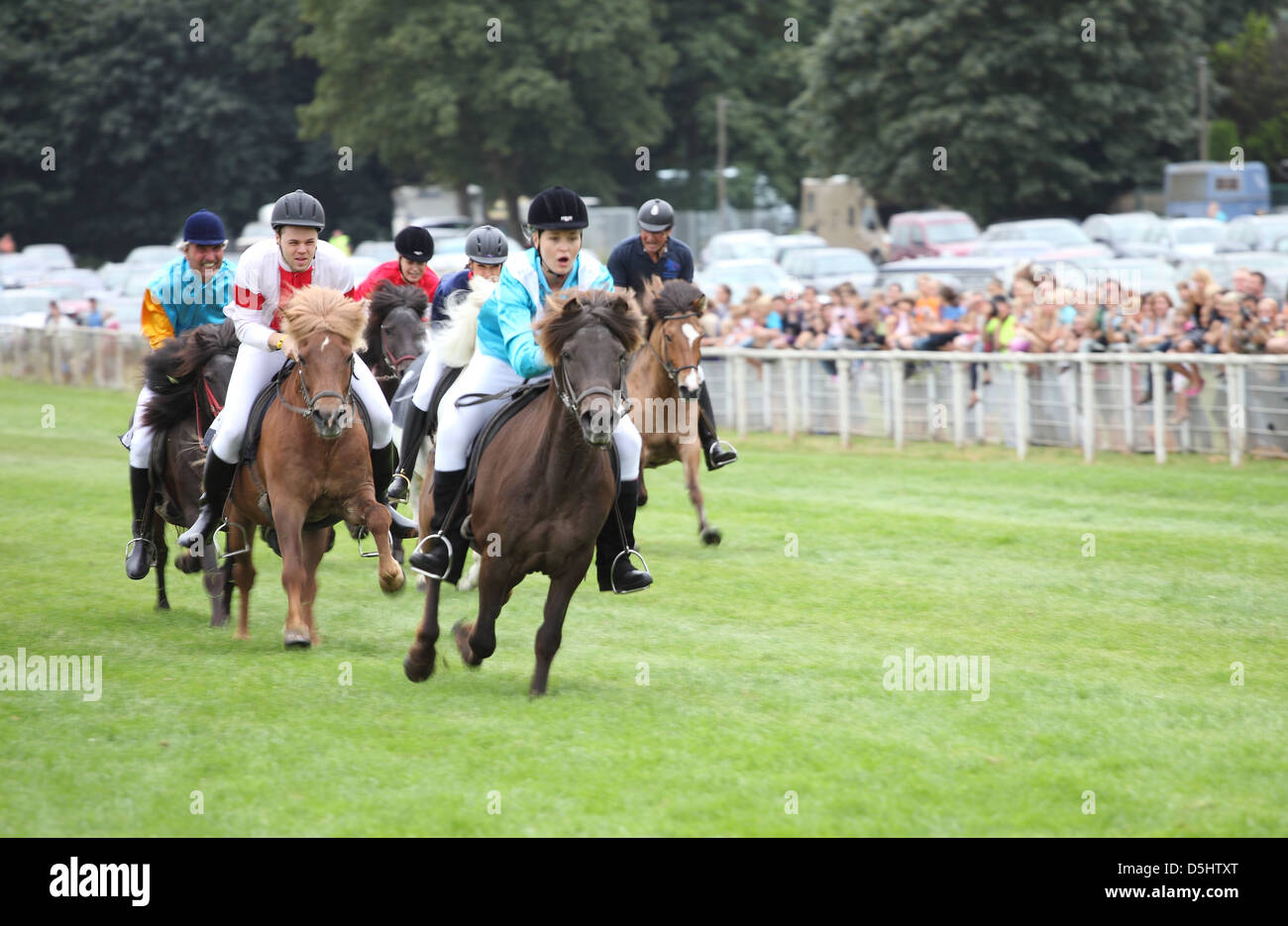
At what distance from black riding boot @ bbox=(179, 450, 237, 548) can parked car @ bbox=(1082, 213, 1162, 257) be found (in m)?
33.7

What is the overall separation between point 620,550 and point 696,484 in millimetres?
5696

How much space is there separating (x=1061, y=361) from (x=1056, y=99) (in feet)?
92.3

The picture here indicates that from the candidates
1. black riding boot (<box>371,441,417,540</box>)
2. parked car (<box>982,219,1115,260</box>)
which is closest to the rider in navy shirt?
black riding boot (<box>371,441,417,540</box>)

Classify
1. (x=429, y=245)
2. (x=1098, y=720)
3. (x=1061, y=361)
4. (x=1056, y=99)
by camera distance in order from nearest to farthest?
(x=1098, y=720) → (x=429, y=245) → (x=1061, y=361) → (x=1056, y=99)

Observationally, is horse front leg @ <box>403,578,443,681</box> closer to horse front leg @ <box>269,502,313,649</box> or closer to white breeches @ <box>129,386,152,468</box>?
horse front leg @ <box>269,502,313,649</box>

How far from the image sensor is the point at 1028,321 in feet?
63.8

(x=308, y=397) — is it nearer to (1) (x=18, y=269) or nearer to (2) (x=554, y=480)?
(2) (x=554, y=480)

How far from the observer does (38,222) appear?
6078 cm

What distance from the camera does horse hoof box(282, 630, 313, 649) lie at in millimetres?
8922

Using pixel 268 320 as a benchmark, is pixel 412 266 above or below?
above

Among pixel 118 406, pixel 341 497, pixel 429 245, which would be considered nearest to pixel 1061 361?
pixel 429 245

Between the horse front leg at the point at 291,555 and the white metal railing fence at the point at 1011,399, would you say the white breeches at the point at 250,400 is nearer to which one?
the horse front leg at the point at 291,555

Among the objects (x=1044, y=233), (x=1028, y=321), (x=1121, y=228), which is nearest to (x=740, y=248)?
(x=1044, y=233)
